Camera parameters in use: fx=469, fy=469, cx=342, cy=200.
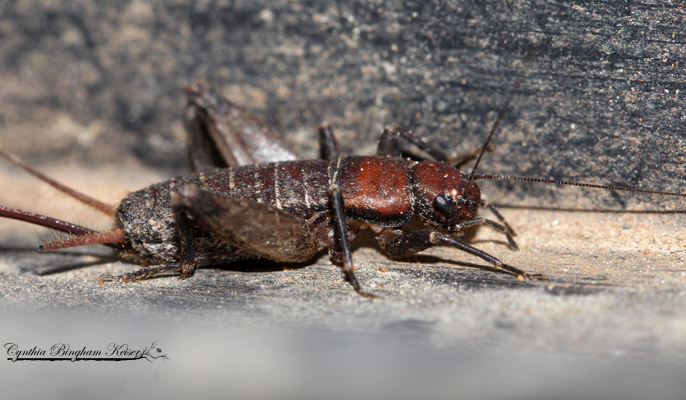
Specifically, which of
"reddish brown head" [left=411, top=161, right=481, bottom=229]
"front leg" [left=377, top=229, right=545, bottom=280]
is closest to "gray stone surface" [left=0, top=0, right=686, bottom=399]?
"front leg" [left=377, top=229, right=545, bottom=280]

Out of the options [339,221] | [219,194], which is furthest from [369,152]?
[219,194]

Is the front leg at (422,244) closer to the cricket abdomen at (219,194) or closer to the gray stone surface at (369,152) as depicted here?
the gray stone surface at (369,152)

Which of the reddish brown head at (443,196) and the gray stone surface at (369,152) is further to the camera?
the reddish brown head at (443,196)

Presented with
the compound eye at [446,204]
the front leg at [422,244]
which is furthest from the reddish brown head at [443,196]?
the front leg at [422,244]

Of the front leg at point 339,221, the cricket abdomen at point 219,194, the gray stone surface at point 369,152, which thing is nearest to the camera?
the gray stone surface at point 369,152

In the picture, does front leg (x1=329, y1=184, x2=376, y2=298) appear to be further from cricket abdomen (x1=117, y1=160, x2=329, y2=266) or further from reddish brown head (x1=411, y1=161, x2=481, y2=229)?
reddish brown head (x1=411, y1=161, x2=481, y2=229)

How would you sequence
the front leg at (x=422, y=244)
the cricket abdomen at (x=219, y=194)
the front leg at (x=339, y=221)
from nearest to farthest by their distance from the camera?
the front leg at (x=422, y=244) → the front leg at (x=339, y=221) → the cricket abdomen at (x=219, y=194)

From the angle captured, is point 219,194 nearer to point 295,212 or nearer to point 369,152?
point 295,212
